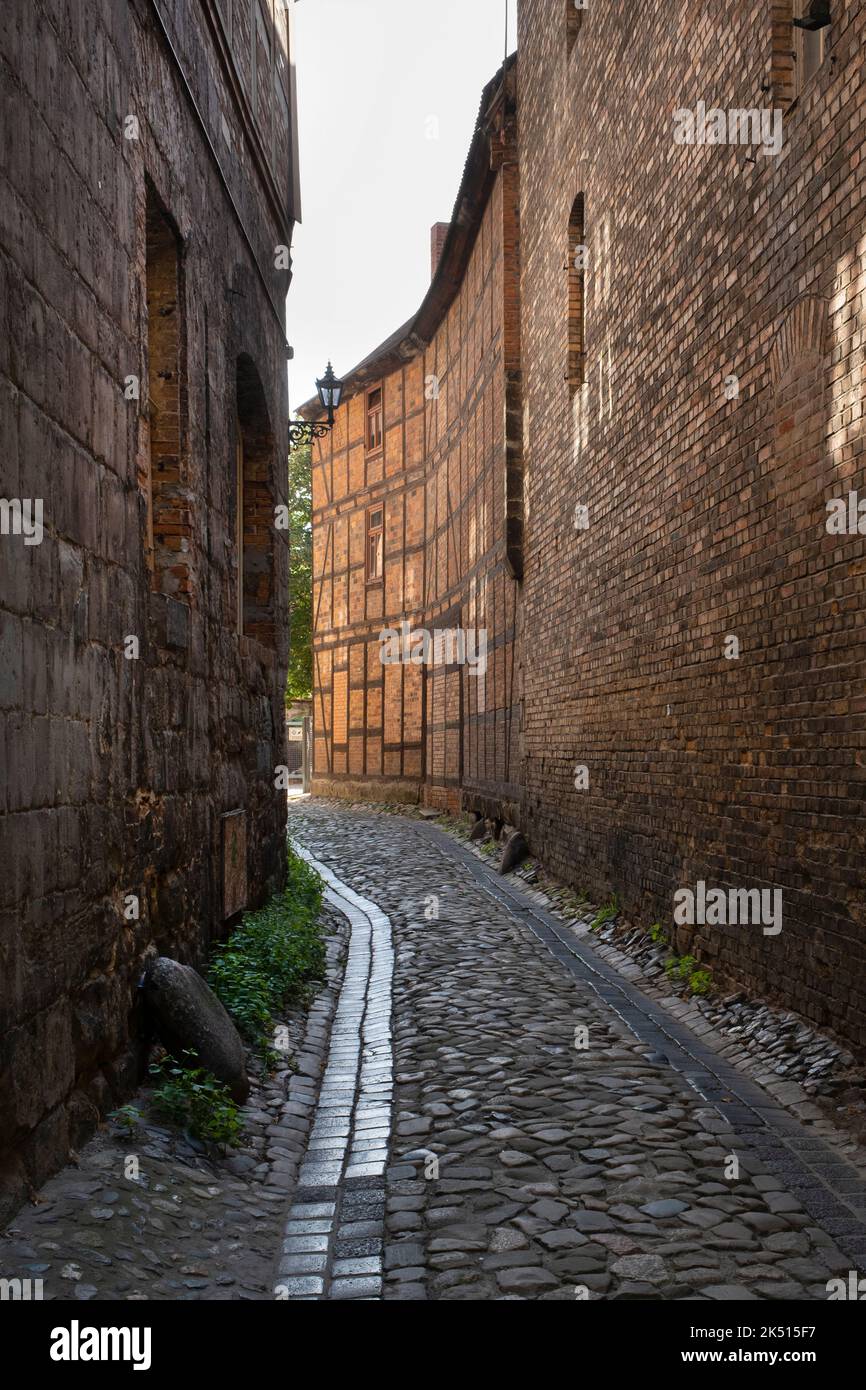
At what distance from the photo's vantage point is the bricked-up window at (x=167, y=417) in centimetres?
558

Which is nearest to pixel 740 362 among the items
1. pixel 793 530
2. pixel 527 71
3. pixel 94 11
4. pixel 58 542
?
pixel 793 530

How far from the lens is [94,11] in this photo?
13.4 feet

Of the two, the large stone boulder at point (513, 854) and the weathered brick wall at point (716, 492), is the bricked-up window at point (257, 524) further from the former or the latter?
the large stone boulder at point (513, 854)

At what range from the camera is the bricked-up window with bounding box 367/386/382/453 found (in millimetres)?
24344

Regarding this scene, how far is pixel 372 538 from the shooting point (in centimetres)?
2466

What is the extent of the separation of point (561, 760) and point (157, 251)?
19.3 feet

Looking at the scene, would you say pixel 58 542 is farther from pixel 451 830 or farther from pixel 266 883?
pixel 451 830

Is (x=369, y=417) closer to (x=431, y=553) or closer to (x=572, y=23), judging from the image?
(x=431, y=553)

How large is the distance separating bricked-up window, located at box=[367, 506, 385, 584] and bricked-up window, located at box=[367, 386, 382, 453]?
4.27 feet

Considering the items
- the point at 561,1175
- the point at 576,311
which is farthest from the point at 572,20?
the point at 561,1175

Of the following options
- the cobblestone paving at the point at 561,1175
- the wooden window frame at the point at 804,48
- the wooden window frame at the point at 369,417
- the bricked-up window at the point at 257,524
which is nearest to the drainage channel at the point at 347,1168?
the cobblestone paving at the point at 561,1175

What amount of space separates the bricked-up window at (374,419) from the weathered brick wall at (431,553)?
22 centimetres

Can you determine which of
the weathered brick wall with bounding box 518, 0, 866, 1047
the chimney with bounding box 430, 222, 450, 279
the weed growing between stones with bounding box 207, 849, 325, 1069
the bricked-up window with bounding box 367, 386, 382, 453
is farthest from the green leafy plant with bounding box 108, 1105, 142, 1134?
the chimney with bounding box 430, 222, 450, 279

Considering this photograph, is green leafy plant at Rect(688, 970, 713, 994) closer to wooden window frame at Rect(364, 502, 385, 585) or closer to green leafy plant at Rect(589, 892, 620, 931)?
green leafy plant at Rect(589, 892, 620, 931)
